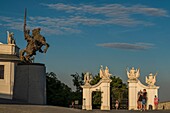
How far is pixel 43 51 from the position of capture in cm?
2617

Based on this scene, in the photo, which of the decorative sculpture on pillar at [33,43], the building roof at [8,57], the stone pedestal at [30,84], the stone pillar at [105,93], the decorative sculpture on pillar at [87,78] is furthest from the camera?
the building roof at [8,57]

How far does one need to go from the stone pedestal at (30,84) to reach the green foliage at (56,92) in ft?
85.8

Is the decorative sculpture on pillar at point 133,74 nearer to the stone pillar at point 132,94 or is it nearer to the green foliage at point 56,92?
the stone pillar at point 132,94

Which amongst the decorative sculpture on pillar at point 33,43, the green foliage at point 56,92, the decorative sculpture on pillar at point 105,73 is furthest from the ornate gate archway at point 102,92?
the decorative sculpture on pillar at point 33,43

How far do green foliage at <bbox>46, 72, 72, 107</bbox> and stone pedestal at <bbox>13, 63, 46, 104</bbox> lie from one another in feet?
85.8

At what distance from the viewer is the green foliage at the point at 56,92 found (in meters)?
52.6

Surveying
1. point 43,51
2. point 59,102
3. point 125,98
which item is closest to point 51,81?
point 59,102

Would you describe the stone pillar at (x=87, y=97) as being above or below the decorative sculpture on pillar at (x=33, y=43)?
below

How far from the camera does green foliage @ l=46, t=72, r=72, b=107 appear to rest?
173ft

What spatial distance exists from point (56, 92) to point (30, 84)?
29.0 m

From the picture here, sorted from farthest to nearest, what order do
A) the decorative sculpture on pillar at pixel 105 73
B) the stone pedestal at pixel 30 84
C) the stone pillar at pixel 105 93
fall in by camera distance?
1. the decorative sculpture on pillar at pixel 105 73
2. the stone pillar at pixel 105 93
3. the stone pedestal at pixel 30 84

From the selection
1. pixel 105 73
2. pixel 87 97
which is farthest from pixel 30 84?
pixel 105 73

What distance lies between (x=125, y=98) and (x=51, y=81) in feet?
39.1

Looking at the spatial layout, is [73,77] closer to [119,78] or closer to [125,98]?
[119,78]
